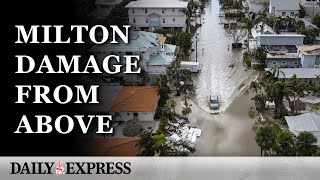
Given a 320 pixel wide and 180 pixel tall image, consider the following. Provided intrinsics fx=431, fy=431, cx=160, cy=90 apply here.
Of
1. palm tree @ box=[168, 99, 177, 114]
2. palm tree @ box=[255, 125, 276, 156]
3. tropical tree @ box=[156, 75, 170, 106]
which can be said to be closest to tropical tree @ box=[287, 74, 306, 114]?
palm tree @ box=[168, 99, 177, 114]

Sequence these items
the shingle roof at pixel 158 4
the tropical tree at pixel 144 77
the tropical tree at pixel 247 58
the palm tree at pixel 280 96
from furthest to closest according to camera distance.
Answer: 1. the shingle roof at pixel 158 4
2. the tropical tree at pixel 247 58
3. the tropical tree at pixel 144 77
4. the palm tree at pixel 280 96

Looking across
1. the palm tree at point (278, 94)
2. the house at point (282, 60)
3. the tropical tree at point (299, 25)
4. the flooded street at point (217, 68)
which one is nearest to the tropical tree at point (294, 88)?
the palm tree at point (278, 94)

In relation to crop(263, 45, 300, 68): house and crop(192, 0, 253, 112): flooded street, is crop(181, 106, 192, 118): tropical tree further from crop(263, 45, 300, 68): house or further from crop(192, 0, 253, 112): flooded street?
crop(263, 45, 300, 68): house

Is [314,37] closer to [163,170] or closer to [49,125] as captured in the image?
[163,170]

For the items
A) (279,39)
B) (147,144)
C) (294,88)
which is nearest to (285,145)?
(147,144)

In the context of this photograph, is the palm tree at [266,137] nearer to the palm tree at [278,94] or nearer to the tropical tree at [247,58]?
the palm tree at [278,94]

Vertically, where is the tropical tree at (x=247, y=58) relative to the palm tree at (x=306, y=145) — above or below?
above
